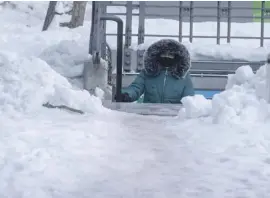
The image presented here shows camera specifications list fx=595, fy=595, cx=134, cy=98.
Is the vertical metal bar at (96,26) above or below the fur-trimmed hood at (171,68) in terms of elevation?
above

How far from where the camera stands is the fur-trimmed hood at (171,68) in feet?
24.5

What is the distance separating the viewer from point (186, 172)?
3.48 m

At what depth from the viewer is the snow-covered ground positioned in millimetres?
3148

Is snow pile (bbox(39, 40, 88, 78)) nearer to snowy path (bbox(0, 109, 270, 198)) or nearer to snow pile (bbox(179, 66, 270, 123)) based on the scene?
snow pile (bbox(179, 66, 270, 123))

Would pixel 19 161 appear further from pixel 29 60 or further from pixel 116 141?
pixel 29 60

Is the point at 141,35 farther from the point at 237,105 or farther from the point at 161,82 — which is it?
the point at 237,105

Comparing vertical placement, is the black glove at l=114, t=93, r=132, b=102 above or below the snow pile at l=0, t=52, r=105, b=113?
below

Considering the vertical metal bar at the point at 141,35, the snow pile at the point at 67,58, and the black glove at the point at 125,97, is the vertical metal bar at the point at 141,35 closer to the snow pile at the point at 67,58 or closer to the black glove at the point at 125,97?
the snow pile at the point at 67,58

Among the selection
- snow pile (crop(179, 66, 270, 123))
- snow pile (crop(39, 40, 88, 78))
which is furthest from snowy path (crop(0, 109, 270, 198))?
snow pile (crop(39, 40, 88, 78))

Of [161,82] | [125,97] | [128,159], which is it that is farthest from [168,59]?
[128,159]

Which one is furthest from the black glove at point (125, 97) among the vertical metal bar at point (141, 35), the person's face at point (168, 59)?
the vertical metal bar at point (141, 35)

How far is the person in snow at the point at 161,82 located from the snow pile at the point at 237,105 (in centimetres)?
137

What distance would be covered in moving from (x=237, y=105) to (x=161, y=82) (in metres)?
2.40

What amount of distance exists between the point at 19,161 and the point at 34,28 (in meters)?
18.2
